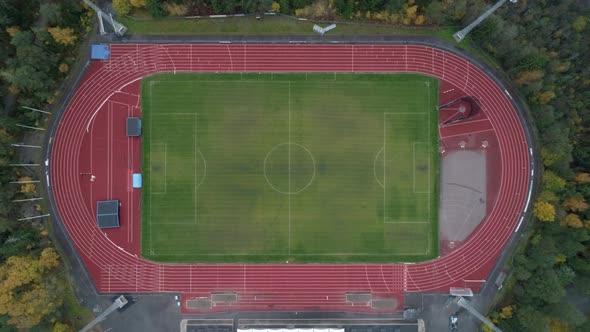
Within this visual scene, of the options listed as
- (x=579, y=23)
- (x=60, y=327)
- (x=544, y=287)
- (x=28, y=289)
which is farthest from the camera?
(x=579, y=23)

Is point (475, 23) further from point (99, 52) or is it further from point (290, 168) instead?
point (99, 52)

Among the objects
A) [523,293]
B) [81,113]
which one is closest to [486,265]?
[523,293]

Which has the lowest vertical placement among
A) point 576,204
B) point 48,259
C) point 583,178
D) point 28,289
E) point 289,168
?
point 28,289

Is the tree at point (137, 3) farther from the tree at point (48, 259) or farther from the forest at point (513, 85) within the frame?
the tree at point (48, 259)

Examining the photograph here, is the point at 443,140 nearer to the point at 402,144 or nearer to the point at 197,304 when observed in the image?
the point at 402,144

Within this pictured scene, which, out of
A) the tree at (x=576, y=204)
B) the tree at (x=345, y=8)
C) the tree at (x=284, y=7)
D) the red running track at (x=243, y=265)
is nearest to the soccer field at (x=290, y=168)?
the red running track at (x=243, y=265)

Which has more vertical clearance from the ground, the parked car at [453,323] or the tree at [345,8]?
the tree at [345,8]

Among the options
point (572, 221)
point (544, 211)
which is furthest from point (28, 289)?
point (572, 221)
